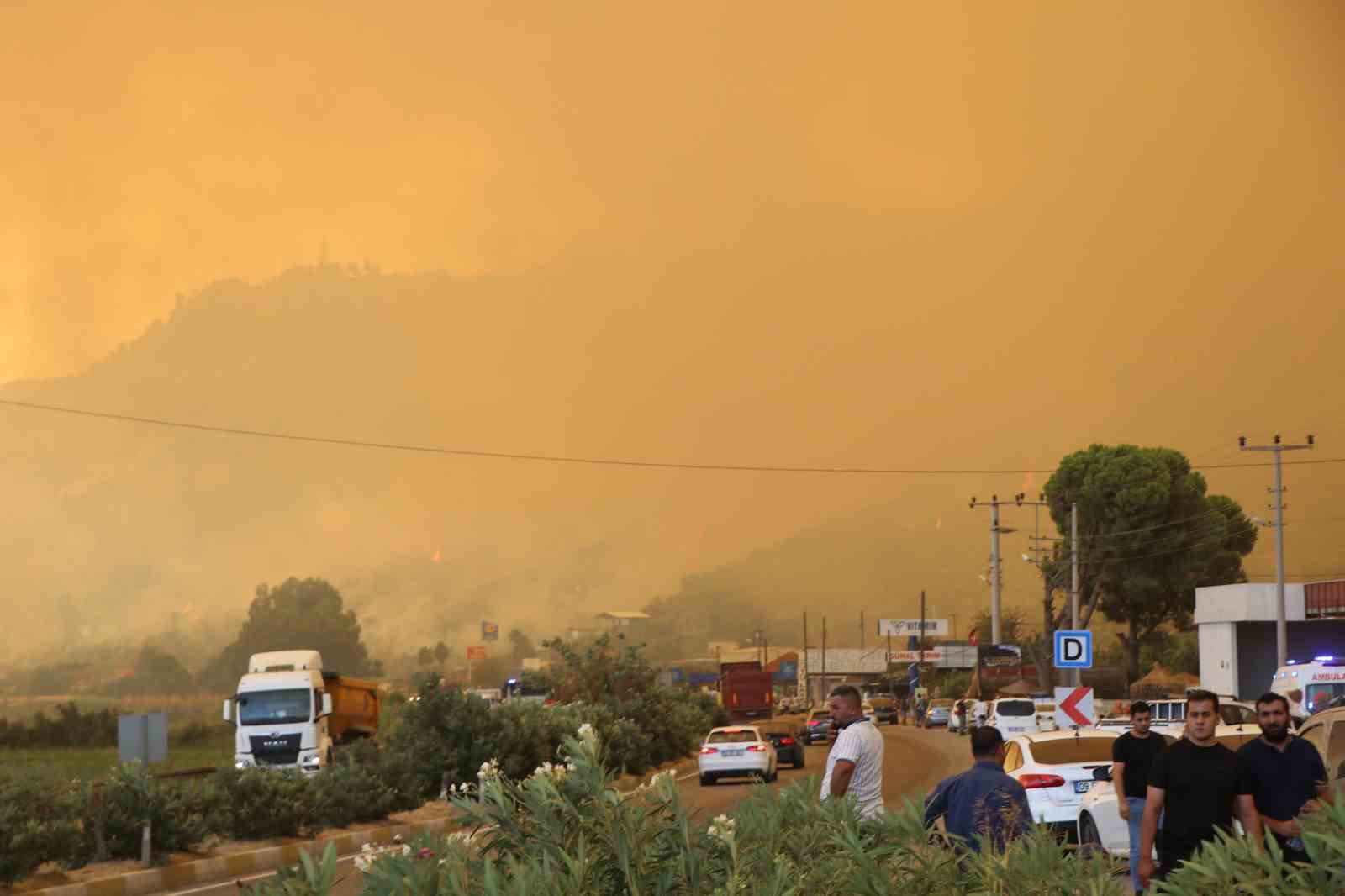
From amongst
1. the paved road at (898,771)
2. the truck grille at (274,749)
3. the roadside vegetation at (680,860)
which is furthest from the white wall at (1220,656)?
the roadside vegetation at (680,860)

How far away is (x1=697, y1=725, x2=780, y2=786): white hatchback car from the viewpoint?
38875 mm

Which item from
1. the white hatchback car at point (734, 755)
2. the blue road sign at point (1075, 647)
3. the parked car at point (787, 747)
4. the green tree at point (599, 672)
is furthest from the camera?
the green tree at point (599, 672)

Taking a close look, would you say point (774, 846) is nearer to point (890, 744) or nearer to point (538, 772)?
point (538, 772)

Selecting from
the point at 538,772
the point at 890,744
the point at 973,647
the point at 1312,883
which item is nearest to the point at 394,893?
the point at 538,772

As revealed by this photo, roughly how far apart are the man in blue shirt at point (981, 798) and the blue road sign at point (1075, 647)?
75.5 feet

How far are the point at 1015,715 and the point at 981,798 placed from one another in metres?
44.0

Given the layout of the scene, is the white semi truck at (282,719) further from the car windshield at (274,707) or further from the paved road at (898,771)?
the paved road at (898,771)

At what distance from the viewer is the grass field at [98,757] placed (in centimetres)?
4428

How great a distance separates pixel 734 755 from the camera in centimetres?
3894

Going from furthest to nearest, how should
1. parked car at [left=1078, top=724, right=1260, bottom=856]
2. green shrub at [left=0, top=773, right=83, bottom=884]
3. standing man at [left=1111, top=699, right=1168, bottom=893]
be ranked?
green shrub at [left=0, top=773, right=83, bottom=884] < parked car at [left=1078, top=724, right=1260, bottom=856] < standing man at [left=1111, top=699, right=1168, bottom=893]

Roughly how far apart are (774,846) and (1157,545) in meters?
103

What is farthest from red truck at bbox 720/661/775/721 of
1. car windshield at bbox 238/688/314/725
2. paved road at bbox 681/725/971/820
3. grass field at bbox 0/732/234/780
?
car windshield at bbox 238/688/314/725

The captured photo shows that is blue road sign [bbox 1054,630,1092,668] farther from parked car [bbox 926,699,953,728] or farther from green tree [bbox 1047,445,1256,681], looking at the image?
green tree [bbox 1047,445,1256,681]

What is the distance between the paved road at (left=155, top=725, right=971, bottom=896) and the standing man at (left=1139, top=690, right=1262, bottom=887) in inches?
262
